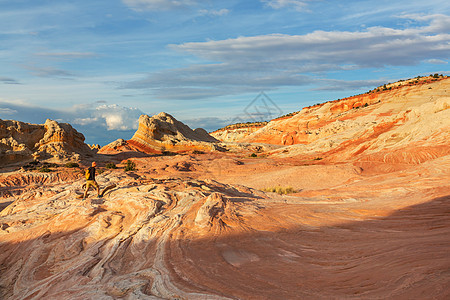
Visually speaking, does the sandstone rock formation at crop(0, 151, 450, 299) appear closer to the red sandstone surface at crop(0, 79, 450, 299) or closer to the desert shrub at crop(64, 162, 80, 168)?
the red sandstone surface at crop(0, 79, 450, 299)

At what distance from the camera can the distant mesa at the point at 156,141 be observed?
170 feet

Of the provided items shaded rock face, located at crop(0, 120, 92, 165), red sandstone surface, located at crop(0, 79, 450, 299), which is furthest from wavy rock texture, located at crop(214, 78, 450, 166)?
shaded rock face, located at crop(0, 120, 92, 165)

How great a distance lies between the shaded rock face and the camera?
109 feet

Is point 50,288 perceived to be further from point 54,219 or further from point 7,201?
point 7,201

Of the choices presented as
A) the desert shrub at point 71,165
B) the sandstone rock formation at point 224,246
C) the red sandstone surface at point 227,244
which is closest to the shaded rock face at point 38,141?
the desert shrub at point 71,165

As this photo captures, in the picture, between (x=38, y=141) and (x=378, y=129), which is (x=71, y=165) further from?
(x=378, y=129)

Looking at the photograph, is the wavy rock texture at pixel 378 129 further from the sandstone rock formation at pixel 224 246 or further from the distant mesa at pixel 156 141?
the distant mesa at pixel 156 141

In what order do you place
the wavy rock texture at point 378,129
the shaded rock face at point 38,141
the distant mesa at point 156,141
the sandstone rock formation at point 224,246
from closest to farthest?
the sandstone rock formation at point 224,246, the wavy rock texture at point 378,129, the shaded rock face at point 38,141, the distant mesa at point 156,141

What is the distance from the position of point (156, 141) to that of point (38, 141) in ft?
63.0

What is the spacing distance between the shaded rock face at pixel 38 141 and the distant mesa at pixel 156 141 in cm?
1061

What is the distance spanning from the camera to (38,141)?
37312 millimetres

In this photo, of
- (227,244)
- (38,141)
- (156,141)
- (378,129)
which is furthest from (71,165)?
(378,129)

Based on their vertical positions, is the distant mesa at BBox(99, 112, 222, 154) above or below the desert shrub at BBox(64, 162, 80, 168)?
above

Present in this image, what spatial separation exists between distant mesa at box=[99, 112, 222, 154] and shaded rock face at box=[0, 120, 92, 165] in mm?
10612
